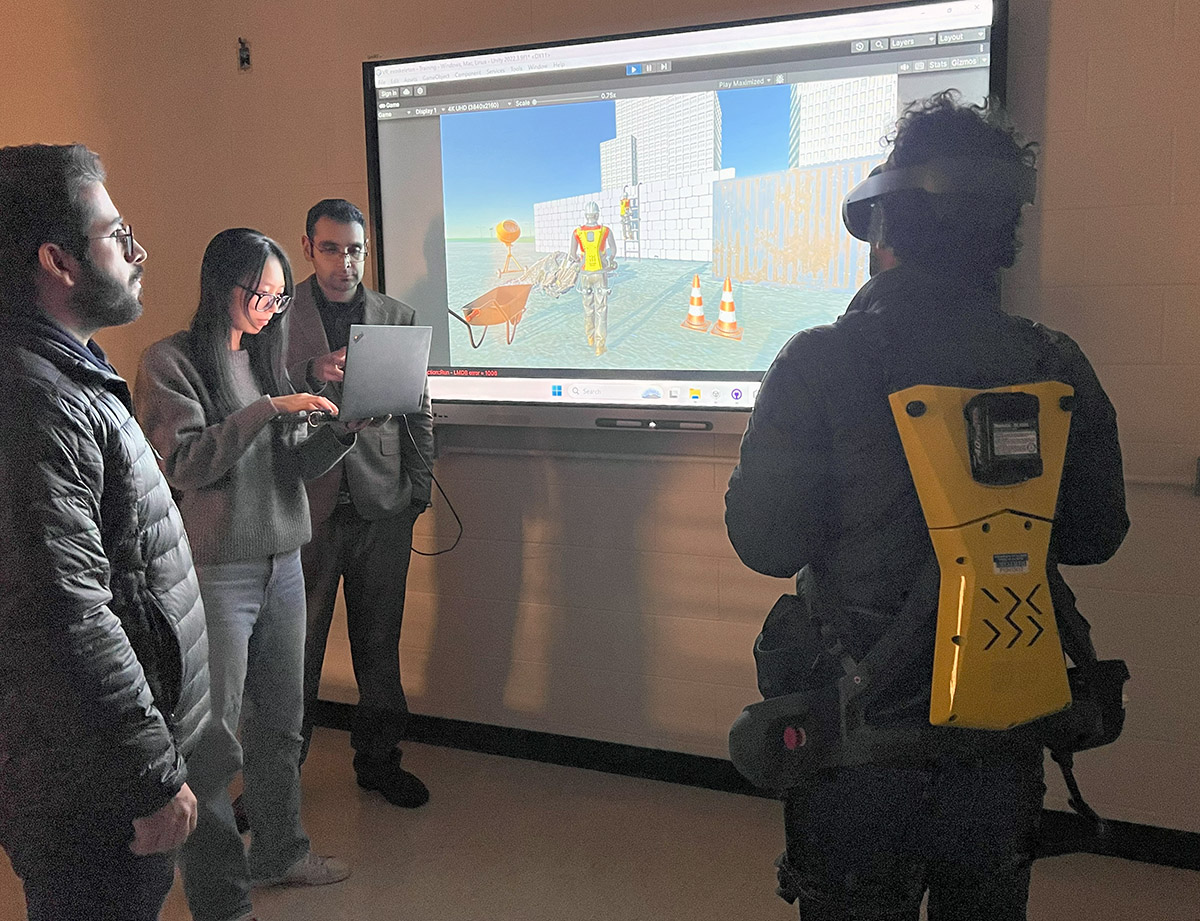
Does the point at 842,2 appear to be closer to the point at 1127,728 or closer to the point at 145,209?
the point at 1127,728

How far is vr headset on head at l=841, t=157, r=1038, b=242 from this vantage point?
133 centimetres

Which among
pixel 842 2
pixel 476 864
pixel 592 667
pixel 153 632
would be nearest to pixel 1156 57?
pixel 842 2

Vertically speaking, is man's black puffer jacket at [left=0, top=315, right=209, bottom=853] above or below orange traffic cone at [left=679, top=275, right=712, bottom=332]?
below

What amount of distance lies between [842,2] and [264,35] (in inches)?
70.6

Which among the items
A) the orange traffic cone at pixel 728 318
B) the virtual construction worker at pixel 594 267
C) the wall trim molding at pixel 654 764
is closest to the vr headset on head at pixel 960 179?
the orange traffic cone at pixel 728 318

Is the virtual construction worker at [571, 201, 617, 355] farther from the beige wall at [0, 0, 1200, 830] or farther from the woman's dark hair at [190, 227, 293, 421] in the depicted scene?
the woman's dark hair at [190, 227, 293, 421]

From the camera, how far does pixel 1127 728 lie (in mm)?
2453

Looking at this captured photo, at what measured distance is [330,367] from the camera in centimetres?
247

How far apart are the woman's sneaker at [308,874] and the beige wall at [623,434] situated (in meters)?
0.79

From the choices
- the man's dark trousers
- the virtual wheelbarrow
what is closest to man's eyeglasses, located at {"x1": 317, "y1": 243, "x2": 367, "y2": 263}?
the virtual wheelbarrow

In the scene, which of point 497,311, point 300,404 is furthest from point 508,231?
point 300,404

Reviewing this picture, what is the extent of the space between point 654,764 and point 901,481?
1855 millimetres

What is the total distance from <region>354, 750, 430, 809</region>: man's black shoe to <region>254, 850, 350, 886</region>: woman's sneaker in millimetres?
359

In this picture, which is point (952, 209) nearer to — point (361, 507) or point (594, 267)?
point (594, 267)
